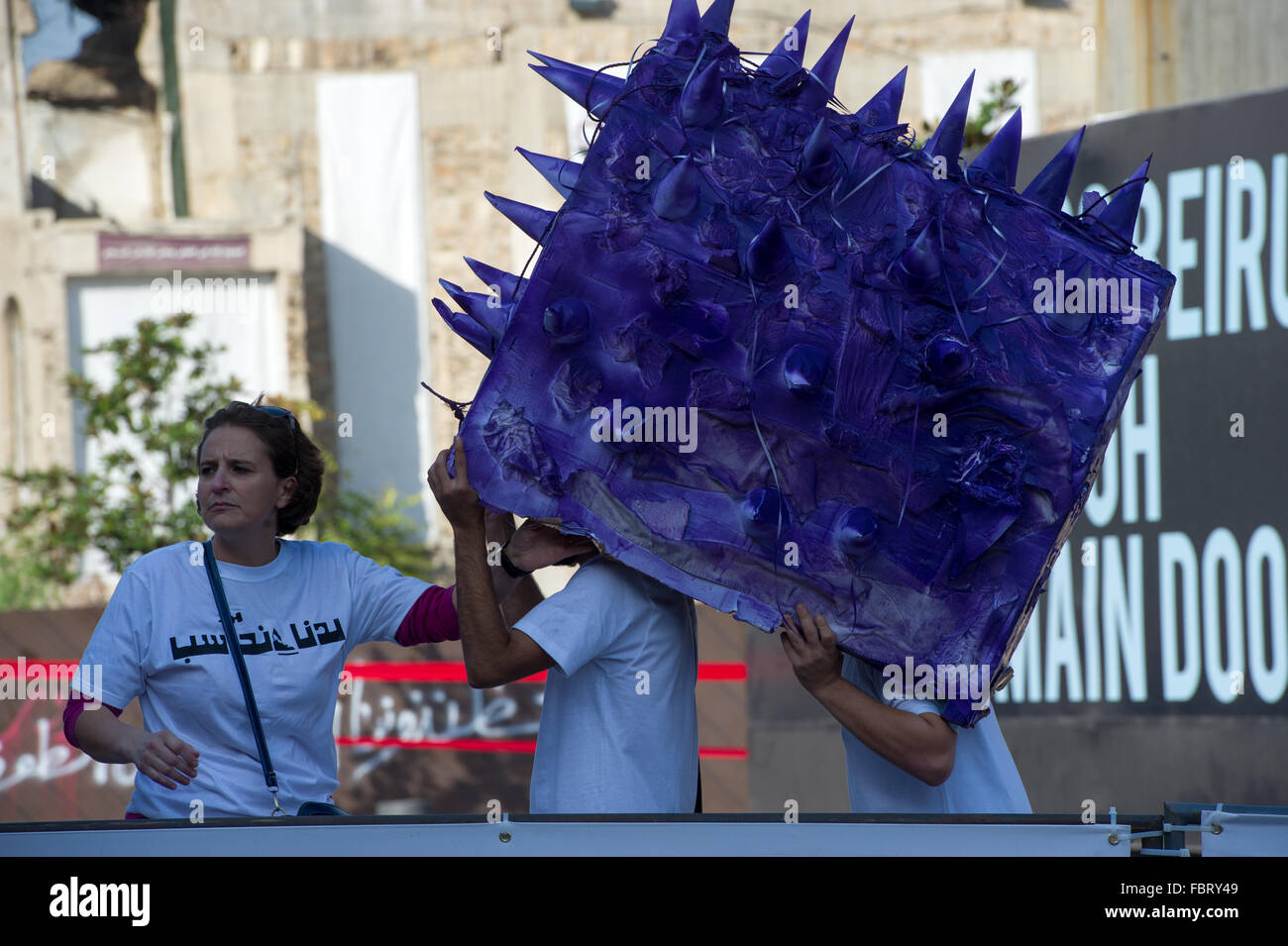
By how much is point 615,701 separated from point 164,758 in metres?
0.88

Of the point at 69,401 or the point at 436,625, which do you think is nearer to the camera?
the point at 436,625

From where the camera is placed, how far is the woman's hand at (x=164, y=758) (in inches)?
116

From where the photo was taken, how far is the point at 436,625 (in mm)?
3342

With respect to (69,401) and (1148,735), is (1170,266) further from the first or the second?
(69,401)

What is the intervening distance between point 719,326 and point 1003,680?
88 centimetres

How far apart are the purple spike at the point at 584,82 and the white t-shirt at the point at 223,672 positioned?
1191 mm

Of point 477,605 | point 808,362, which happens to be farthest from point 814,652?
point 477,605

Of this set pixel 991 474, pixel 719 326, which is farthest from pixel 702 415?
pixel 991 474

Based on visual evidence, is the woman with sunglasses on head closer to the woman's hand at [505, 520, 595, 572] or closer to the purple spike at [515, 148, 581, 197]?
the woman's hand at [505, 520, 595, 572]

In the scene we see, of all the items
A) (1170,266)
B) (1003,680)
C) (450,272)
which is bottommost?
(1003,680)

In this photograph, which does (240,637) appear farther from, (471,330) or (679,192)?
(679,192)

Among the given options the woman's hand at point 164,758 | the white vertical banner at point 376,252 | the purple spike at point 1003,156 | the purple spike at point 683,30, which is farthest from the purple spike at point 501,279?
the white vertical banner at point 376,252

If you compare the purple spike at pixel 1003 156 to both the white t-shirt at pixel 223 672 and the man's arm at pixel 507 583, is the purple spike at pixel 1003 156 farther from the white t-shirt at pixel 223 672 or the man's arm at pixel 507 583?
the white t-shirt at pixel 223 672

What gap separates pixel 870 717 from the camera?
2.84 meters
